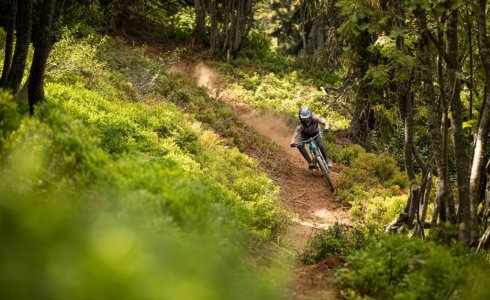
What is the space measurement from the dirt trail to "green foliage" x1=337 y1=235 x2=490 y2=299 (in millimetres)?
394

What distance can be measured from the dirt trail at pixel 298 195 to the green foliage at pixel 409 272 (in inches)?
15.5

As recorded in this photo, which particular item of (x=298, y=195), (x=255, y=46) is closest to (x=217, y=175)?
(x=298, y=195)

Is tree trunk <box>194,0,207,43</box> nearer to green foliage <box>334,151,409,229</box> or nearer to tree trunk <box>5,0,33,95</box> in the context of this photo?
green foliage <box>334,151,409,229</box>

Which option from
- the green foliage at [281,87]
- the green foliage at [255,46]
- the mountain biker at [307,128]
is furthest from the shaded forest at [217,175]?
the green foliage at [255,46]

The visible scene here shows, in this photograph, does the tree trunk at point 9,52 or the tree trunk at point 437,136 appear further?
the tree trunk at point 9,52

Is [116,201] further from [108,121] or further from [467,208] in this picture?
[108,121]

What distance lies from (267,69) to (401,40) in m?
19.6

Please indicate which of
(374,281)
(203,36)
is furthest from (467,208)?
(203,36)

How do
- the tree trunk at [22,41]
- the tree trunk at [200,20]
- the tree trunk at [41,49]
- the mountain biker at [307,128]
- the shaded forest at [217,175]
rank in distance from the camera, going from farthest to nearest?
the tree trunk at [200,20], the mountain biker at [307,128], the tree trunk at [22,41], the tree trunk at [41,49], the shaded forest at [217,175]

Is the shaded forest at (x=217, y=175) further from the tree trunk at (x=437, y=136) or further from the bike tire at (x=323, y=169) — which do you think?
the bike tire at (x=323, y=169)

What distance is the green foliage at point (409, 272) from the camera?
5.29 meters

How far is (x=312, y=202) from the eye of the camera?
14.5 meters

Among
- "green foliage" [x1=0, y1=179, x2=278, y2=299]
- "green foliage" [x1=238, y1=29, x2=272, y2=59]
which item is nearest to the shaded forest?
"green foliage" [x1=0, y1=179, x2=278, y2=299]

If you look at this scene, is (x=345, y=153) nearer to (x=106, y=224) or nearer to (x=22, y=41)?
(x=22, y=41)
